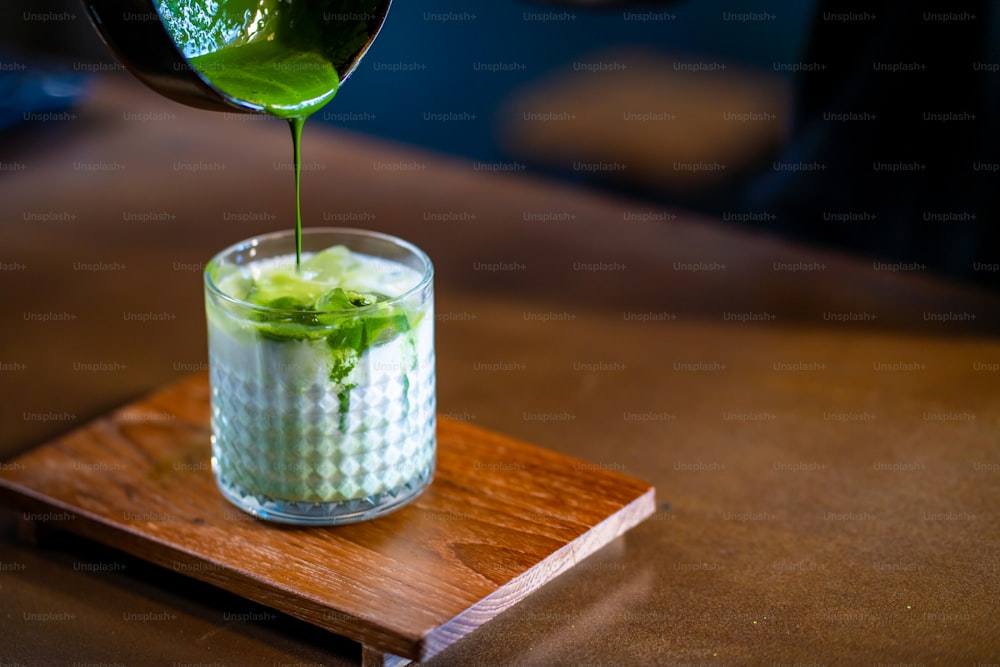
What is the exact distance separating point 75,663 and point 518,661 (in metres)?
0.35

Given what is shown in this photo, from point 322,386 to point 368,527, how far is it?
14 centimetres

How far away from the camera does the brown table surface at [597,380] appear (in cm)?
100

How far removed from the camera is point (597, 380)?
140 cm

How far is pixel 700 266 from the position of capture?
1.67 meters

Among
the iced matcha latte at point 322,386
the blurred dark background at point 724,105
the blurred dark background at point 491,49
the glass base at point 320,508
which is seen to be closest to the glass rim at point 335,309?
the iced matcha latte at point 322,386

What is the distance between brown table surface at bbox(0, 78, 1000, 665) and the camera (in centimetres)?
100

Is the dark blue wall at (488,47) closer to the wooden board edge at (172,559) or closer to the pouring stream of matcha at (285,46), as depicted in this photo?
the pouring stream of matcha at (285,46)

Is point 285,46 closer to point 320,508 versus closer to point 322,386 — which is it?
point 322,386

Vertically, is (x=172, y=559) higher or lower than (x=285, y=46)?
lower

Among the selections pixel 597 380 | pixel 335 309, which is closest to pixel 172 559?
pixel 335 309

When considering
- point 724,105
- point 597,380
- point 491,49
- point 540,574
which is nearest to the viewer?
point 540,574

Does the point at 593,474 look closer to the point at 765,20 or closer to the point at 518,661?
the point at 518,661

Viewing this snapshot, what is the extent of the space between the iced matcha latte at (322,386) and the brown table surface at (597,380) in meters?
0.12

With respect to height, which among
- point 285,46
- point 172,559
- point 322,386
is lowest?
point 172,559
